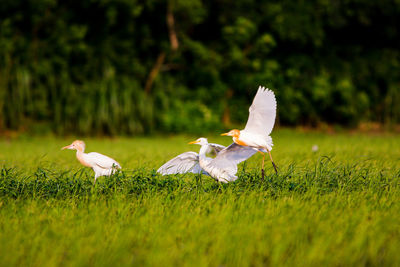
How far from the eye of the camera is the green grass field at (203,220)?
2322 millimetres

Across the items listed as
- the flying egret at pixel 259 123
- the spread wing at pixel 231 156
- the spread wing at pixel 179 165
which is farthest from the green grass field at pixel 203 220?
the flying egret at pixel 259 123

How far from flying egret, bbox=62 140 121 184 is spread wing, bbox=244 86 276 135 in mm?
1297

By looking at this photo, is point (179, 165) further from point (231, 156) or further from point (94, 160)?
point (94, 160)

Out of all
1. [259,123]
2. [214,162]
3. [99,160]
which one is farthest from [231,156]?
[99,160]

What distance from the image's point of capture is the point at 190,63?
13461 mm

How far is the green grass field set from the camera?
2.32m

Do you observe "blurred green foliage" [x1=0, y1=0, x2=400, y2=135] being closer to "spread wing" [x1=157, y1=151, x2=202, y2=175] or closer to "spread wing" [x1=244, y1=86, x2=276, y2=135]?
"spread wing" [x1=157, y1=151, x2=202, y2=175]

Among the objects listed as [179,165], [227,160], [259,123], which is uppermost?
[259,123]

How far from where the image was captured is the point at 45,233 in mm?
2713

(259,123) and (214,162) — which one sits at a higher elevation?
(259,123)

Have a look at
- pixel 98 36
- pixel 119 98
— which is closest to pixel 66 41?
pixel 98 36

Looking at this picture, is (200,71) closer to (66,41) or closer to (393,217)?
(66,41)

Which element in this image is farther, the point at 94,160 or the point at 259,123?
the point at 94,160

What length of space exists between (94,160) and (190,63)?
33.1ft
